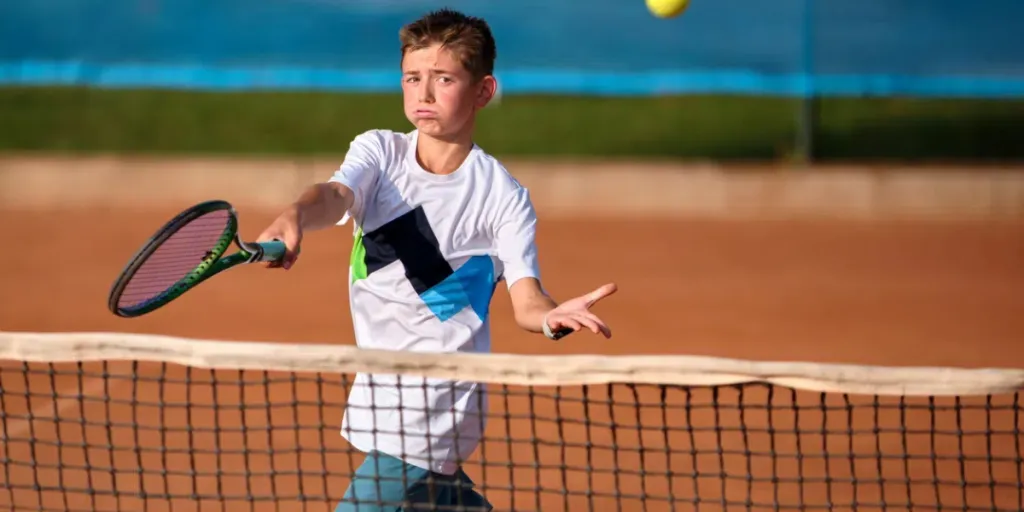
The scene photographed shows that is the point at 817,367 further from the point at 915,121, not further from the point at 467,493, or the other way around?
the point at 915,121

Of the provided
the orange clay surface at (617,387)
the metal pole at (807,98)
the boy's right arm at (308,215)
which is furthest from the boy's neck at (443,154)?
the metal pole at (807,98)

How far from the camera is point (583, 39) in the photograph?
11852mm

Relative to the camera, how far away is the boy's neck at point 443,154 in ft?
10.6

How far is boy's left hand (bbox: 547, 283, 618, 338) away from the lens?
283 centimetres

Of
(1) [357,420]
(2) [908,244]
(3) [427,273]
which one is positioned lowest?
(2) [908,244]

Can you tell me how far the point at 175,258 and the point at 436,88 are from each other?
0.70 m

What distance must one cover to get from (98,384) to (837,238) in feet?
17.1

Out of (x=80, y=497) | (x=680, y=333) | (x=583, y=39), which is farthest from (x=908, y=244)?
(x=80, y=497)

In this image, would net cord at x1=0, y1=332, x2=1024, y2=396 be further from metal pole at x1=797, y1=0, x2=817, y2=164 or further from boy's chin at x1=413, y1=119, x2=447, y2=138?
metal pole at x1=797, y1=0, x2=817, y2=164

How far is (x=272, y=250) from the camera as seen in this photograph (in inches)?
109

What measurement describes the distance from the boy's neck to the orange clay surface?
640 mm

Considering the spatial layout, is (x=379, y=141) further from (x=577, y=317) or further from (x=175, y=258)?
(x=577, y=317)

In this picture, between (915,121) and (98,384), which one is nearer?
(98,384)

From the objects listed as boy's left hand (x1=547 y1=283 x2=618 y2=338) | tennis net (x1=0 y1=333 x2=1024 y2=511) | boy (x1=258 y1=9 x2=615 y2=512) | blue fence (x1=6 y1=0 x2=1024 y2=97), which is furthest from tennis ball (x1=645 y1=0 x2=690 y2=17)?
boy's left hand (x1=547 y1=283 x2=618 y2=338)
